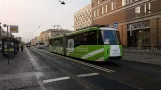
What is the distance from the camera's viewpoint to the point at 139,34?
50906 millimetres

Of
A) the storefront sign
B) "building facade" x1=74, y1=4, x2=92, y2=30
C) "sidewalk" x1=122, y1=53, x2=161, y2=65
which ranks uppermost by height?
"building facade" x1=74, y1=4, x2=92, y2=30

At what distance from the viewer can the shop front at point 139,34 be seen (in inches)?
1869

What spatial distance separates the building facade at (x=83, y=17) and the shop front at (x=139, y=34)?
59807mm

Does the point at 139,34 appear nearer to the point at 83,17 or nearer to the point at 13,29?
the point at 13,29

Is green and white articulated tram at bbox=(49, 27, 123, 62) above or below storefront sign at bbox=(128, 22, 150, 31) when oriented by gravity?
below

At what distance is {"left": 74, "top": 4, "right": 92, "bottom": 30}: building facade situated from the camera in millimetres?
117325

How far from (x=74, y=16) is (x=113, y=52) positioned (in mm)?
126564

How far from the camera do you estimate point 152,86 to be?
9172 mm

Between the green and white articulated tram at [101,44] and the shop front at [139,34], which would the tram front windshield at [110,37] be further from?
the shop front at [139,34]

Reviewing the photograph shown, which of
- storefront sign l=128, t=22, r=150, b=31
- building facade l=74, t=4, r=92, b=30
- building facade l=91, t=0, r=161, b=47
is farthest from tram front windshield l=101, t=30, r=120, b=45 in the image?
building facade l=74, t=4, r=92, b=30

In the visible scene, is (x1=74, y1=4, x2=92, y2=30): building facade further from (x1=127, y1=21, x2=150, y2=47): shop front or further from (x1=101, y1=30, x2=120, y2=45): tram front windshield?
(x1=101, y1=30, x2=120, y2=45): tram front windshield

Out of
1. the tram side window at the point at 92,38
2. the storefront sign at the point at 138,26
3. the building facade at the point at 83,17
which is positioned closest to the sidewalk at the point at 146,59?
the tram side window at the point at 92,38

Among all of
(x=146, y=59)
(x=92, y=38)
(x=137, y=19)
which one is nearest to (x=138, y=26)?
(x=137, y=19)

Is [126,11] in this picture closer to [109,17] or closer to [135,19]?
[135,19]
